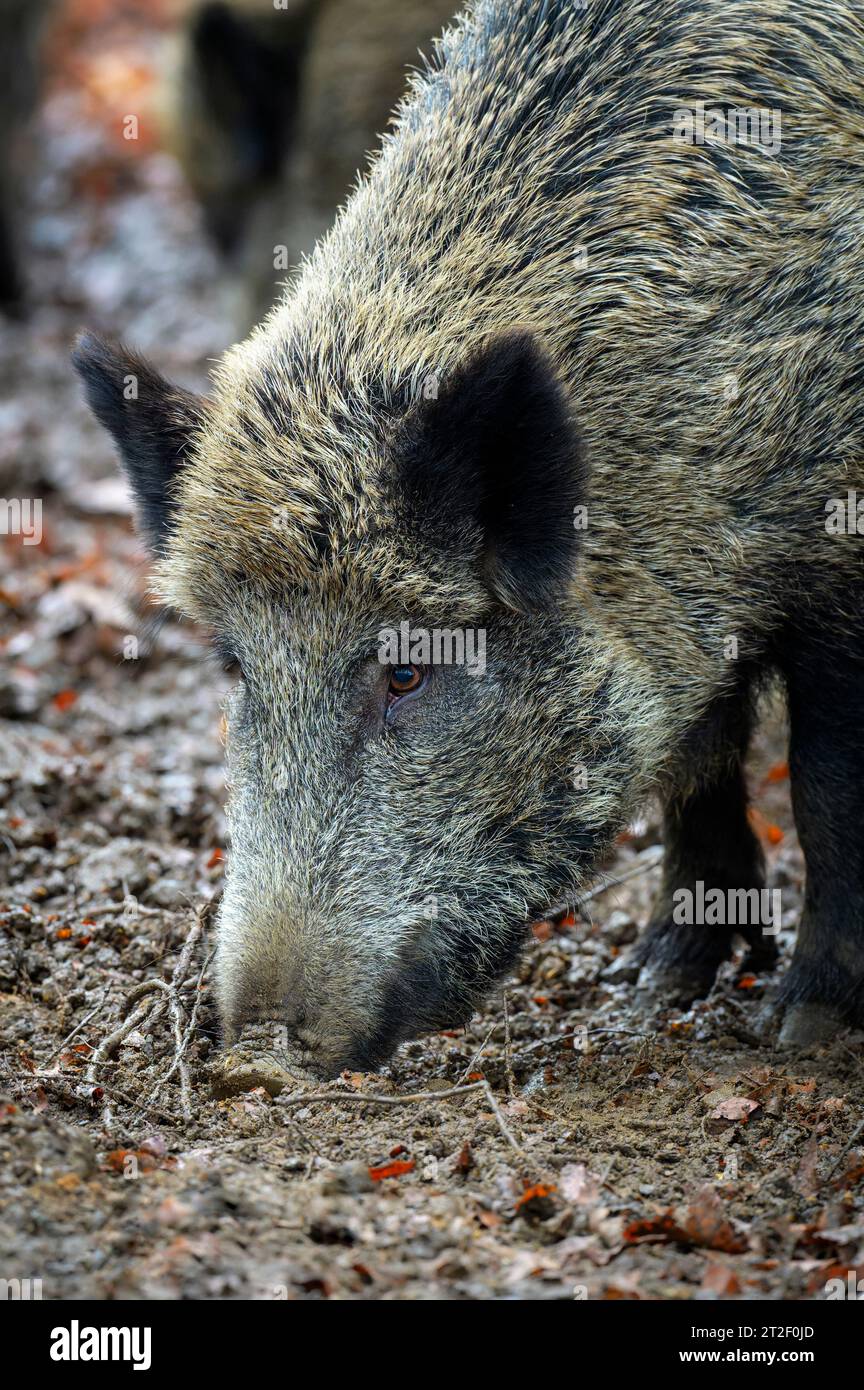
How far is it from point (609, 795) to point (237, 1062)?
1.42 m

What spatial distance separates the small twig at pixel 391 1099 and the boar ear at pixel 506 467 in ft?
4.61

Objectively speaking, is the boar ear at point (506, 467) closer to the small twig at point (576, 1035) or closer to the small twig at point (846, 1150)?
the small twig at point (576, 1035)

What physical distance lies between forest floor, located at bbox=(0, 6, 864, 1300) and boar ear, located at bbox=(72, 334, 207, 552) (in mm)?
951

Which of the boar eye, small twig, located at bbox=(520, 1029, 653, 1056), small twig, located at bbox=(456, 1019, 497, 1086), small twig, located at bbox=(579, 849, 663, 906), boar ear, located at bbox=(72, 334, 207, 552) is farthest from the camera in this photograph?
small twig, located at bbox=(579, 849, 663, 906)

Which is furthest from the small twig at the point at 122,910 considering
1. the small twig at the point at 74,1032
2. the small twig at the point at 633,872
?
the small twig at the point at 633,872

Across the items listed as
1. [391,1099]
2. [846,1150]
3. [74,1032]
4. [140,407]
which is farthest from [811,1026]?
[140,407]

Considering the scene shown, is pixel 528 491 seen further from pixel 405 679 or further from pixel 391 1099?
pixel 391 1099

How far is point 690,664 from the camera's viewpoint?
16.5 feet

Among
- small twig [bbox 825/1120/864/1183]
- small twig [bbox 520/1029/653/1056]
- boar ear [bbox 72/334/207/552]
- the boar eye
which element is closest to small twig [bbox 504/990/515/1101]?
small twig [bbox 520/1029/653/1056]

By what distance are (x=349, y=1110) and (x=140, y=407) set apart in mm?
2285

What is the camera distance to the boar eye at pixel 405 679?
15.4 feet

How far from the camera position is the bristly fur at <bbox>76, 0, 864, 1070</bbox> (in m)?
4.57

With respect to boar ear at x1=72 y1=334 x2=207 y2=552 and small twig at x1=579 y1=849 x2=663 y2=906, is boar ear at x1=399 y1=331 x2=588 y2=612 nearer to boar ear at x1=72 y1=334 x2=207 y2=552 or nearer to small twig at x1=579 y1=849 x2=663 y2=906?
boar ear at x1=72 y1=334 x2=207 y2=552

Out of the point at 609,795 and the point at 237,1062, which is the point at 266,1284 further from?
the point at 609,795
